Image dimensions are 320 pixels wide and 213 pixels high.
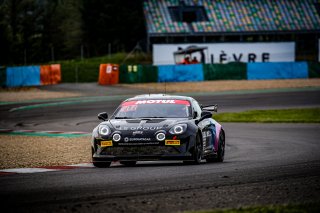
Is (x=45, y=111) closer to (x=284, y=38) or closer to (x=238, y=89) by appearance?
(x=238, y=89)

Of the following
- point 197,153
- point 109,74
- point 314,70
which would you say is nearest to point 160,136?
point 197,153

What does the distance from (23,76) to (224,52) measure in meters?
21.5

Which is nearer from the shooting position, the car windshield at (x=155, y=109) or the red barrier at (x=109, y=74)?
→ the car windshield at (x=155, y=109)

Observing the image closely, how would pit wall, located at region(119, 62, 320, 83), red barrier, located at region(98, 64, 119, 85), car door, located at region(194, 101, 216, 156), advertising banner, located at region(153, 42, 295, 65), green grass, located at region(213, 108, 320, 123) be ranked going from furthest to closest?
advertising banner, located at region(153, 42, 295, 65) < pit wall, located at region(119, 62, 320, 83) < red barrier, located at region(98, 64, 119, 85) < green grass, located at region(213, 108, 320, 123) < car door, located at region(194, 101, 216, 156)

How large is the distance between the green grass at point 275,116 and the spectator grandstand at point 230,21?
33999mm

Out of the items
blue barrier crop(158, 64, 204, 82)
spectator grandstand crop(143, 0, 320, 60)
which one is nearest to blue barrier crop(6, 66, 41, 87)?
blue barrier crop(158, 64, 204, 82)

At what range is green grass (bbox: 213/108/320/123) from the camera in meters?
25.6

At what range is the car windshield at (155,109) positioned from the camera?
13.4m

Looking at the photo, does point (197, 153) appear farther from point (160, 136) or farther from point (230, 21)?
point (230, 21)

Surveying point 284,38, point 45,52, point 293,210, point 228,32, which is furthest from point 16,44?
point 293,210

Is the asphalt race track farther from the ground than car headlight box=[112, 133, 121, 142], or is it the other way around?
car headlight box=[112, 133, 121, 142]

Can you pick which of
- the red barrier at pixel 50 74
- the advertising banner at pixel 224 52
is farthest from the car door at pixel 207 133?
the advertising banner at pixel 224 52

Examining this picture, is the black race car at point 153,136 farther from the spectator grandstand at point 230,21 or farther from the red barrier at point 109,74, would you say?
the spectator grandstand at point 230,21

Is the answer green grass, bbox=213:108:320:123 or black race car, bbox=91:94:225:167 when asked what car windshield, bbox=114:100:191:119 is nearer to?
black race car, bbox=91:94:225:167
